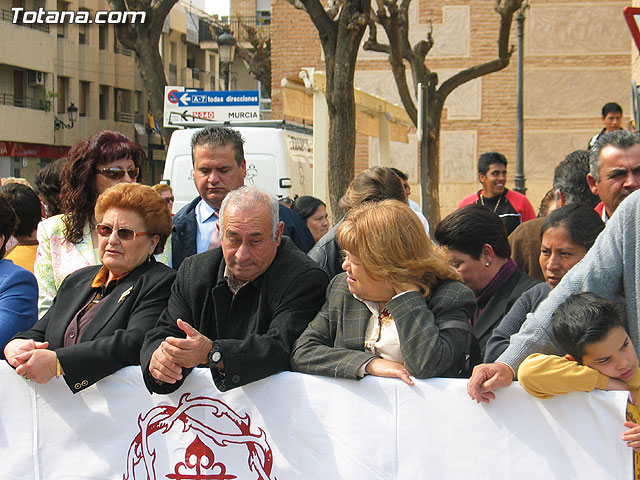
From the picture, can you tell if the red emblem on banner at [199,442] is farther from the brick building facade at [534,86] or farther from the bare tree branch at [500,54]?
the brick building facade at [534,86]

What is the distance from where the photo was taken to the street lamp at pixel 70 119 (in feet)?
147

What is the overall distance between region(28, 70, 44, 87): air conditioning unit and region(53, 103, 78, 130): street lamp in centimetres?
192

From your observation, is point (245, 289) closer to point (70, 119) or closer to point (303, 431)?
point (303, 431)

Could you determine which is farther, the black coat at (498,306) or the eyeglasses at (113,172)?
the eyeglasses at (113,172)

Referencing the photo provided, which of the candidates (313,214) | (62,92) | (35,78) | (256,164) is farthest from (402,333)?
(62,92)

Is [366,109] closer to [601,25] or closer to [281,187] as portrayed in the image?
[281,187]

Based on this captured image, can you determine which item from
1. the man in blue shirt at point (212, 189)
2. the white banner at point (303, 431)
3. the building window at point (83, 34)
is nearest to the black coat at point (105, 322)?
the white banner at point (303, 431)

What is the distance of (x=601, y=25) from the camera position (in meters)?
27.2

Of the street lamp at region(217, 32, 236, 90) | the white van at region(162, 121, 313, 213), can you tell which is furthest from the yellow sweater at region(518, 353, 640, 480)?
the street lamp at region(217, 32, 236, 90)

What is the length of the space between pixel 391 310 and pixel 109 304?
1.38 meters

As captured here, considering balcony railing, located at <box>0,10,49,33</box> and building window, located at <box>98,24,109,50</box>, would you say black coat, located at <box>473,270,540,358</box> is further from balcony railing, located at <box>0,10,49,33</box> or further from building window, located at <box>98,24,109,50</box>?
building window, located at <box>98,24,109,50</box>

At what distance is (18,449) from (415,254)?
6.51 ft

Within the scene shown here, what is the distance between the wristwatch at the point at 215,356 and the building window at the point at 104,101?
50909mm

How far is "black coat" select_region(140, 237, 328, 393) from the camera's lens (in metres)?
3.78
